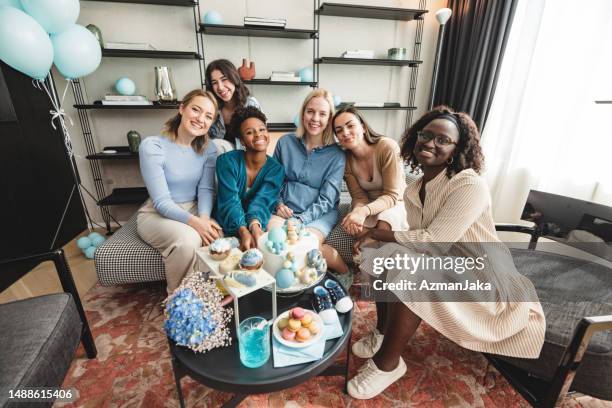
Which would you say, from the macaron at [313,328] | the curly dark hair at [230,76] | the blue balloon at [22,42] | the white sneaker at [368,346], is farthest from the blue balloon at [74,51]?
the white sneaker at [368,346]

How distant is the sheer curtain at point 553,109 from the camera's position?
1.65m

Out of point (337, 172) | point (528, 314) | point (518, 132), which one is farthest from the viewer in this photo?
point (518, 132)

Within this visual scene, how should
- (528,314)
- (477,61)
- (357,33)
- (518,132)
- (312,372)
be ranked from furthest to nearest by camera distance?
(357,33)
(477,61)
(518,132)
(528,314)
(312,372)

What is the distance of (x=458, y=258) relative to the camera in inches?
45.9

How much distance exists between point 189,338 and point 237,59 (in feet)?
8.76

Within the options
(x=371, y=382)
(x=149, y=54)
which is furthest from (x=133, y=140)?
(x=371, y=382)

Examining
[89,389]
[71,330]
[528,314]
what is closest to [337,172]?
[528,314]

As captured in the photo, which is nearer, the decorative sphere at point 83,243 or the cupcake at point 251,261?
the cupcake at point 251,261

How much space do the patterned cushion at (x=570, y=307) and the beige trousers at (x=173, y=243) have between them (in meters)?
1.49

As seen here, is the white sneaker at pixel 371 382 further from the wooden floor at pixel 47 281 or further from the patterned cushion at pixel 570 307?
the wooden floor at pixel 47 281

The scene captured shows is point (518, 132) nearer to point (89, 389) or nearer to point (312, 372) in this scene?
point (312, 372)

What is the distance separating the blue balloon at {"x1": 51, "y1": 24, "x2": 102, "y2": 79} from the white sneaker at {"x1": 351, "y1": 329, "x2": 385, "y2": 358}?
256 cm

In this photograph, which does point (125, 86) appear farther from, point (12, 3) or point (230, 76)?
point (230, 76)

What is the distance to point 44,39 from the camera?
→ 71.2 inches
